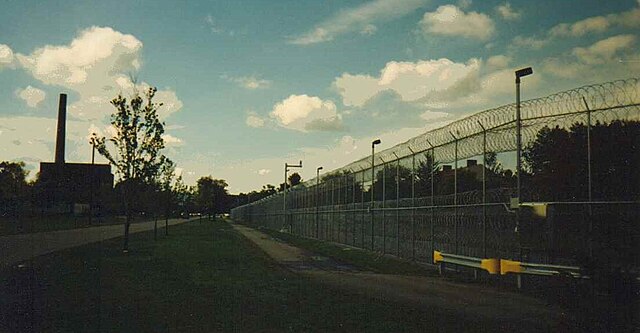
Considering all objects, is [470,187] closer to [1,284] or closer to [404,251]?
[404,251]

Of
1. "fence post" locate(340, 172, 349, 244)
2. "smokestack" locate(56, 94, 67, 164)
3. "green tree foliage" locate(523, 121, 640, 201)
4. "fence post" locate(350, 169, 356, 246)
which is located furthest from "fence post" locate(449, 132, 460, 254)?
"smokestack" locate(56, 94, 67, 164)

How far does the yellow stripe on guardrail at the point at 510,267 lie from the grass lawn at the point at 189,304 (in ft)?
10.2

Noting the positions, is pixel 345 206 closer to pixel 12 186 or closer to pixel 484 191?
pixel 484 191

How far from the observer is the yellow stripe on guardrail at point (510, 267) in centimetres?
1224

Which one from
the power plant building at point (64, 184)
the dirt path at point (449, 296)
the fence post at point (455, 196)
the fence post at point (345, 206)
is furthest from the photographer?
the power plant building at point (64, 184)

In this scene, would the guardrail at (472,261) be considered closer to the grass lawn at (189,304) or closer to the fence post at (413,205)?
the grass lawn at (189,304)

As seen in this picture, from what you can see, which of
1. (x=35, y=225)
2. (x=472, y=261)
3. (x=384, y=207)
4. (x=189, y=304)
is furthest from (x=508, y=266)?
(x=35, y=225)

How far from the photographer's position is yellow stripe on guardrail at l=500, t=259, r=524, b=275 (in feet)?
40.2

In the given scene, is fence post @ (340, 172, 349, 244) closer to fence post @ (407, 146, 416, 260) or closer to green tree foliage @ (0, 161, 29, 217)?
fence post @ (407, 146, 416, 260)

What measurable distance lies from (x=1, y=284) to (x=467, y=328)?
9.60m

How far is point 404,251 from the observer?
20719 millimetres

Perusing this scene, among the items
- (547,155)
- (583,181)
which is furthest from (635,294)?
(547,155)

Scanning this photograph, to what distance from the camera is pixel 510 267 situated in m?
12.5

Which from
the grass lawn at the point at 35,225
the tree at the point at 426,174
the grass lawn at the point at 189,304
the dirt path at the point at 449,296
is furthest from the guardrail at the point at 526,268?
the grass lawn at the point at 35,225
